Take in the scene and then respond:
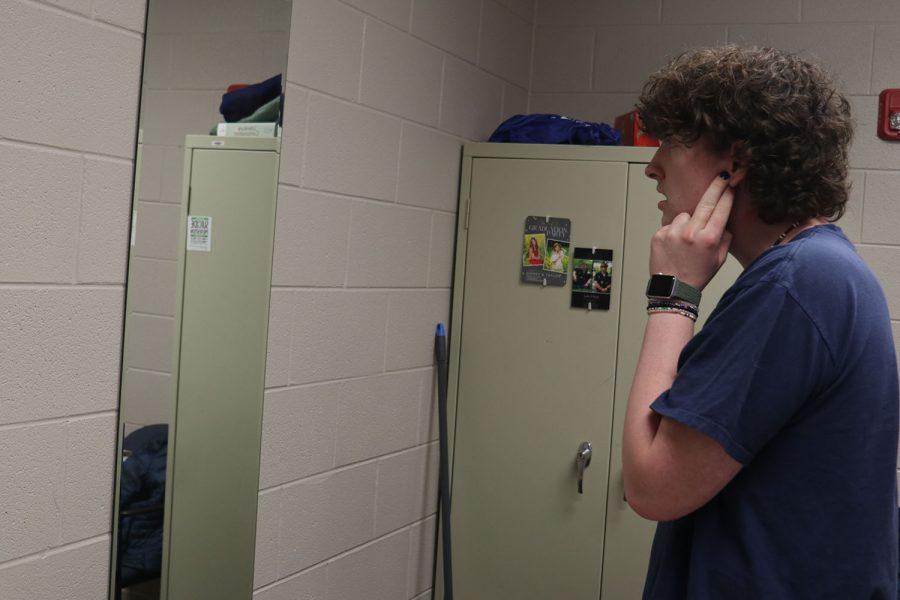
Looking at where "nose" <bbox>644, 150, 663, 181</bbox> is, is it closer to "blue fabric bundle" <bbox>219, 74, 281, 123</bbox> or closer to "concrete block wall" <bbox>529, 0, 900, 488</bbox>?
"blue fabric bundle" <bbox>219, 74, 281, 123</bbox>

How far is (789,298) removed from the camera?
1.15 m

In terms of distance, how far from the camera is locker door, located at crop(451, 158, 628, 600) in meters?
2.88

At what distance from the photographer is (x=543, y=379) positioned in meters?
2.94

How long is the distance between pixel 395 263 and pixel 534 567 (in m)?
1.07

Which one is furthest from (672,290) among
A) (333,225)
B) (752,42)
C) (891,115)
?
(752,42)

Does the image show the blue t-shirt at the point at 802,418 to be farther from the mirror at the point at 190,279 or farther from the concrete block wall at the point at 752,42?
the concrete block wall at the point at 752,42

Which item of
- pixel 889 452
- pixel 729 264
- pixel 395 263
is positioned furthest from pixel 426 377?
pixel 889 452

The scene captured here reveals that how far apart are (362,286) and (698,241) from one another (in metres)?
1.31

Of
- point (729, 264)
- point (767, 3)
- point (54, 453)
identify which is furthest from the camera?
point (767, 3)

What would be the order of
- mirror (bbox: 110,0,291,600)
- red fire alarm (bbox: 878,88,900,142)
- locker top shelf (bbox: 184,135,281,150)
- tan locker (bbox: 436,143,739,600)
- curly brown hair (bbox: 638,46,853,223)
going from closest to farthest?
curly brown hair (bbox: 638,46,853,223), mirror (bbox: 110,0,291,600), locker top shelf (bbox: 184,135,281,150), tan locker (bbox: 436,143,739,600), red fire alarm (bbox: 878,88,900,142)

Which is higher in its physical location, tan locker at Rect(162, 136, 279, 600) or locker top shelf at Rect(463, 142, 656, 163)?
locker top shelf at Rect(463, 142, 656, 163)

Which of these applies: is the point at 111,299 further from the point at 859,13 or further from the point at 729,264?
the point at 859,13

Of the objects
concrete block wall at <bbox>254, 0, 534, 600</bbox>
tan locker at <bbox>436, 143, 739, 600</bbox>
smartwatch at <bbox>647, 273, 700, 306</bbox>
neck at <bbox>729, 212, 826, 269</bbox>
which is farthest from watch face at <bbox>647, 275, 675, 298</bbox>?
tan locker at <bbox>436, 143, 739, 600</bbox>

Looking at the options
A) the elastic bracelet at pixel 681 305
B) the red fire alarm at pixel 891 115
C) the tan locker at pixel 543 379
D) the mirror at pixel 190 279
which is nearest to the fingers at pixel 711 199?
the elastic bracelet at pixel 681 305
